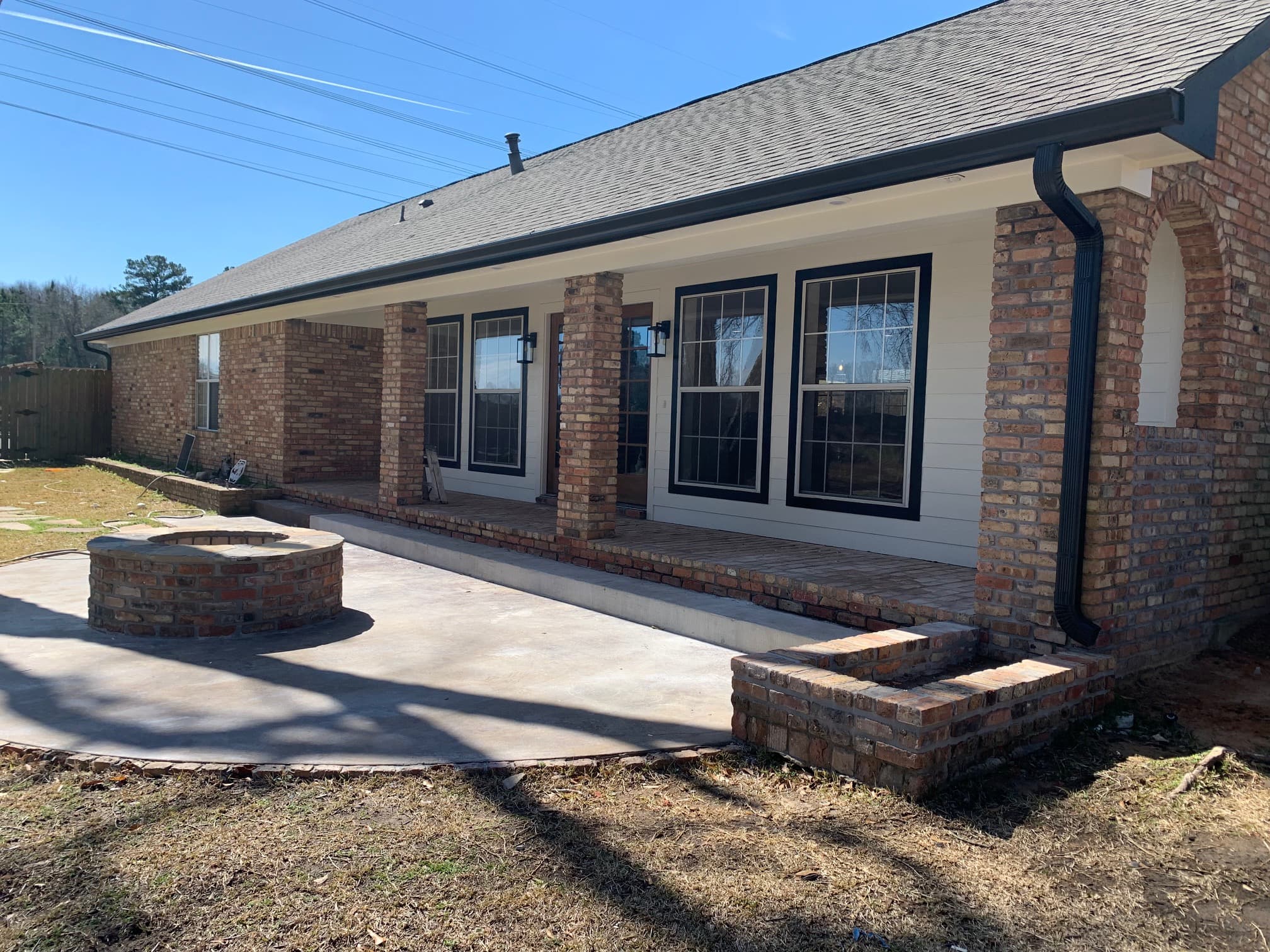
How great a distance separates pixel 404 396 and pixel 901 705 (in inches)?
300

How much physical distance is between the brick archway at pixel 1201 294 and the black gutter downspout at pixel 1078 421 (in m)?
1.03

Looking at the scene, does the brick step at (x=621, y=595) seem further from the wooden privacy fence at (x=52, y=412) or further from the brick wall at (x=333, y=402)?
the wooden privacy fence at (x=52, y=412)

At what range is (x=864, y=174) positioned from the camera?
16.0ft

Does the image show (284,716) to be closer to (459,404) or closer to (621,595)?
(621,595)

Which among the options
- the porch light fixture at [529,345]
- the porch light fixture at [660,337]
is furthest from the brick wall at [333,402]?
Answer: the porch light fixture at [660,337]

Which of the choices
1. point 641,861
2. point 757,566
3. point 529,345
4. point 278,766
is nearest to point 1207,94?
point 757,566

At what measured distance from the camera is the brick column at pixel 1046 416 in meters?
4.46

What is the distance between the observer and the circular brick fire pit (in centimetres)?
542

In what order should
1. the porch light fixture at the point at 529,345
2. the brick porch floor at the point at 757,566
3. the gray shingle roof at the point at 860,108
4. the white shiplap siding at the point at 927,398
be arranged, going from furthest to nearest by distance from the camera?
the porch light fixture at the point at 529,345, the white shiplap siding at the point at 927,398, the brick porch floor at the point at 757,566, the gray shingle roof at the point at 860,108

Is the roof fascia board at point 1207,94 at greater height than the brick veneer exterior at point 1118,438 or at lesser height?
greater

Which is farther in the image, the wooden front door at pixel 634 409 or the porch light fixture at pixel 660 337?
the wooden front door at pixel 634 409

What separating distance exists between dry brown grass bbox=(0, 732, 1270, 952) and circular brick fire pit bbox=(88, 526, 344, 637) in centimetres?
201

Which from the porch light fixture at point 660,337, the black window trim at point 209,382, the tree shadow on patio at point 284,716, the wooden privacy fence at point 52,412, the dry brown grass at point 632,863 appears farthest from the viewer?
the wooden privacy fence at point 52,412

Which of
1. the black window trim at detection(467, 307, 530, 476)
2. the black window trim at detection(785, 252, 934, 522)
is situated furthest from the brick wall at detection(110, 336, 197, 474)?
the black window trim at detection(785, 252, 934, 522)
